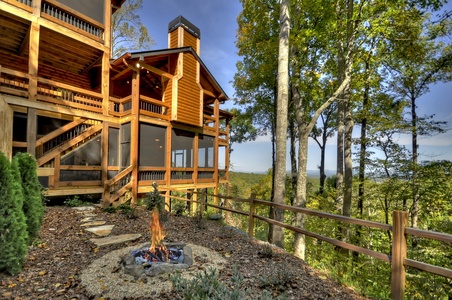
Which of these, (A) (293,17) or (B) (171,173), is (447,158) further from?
(B) (171,173)

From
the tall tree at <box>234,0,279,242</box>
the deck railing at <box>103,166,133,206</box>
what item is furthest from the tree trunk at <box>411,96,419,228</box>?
the deck railing at <box>103,166,133,206</box>

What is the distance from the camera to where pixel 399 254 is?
9.26 feet

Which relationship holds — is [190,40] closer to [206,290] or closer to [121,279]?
[121,279]

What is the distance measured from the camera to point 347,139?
9.73m

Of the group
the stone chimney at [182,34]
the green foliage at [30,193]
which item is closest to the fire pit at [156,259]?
the green foliage at [30,193]

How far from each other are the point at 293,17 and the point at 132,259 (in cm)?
994

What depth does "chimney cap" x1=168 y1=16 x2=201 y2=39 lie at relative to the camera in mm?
13000

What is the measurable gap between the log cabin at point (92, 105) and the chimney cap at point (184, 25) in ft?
0.22

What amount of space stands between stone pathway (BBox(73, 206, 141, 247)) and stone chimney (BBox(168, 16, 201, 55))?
34.2 ft

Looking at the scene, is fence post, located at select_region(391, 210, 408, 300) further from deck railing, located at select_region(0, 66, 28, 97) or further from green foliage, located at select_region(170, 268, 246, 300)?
deck railing, located at select_region(0, 66, 28, 97)

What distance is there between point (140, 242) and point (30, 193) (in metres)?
2.29

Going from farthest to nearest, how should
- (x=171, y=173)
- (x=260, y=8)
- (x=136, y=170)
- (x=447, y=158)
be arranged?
1. (x=171, y=173)
2. (x=260, y=8)
3. (x=136, y=170)
4. (x=447, y=158)

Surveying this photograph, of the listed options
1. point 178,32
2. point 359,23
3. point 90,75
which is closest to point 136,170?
point 90,75

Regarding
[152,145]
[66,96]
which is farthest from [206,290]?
[66,96]
